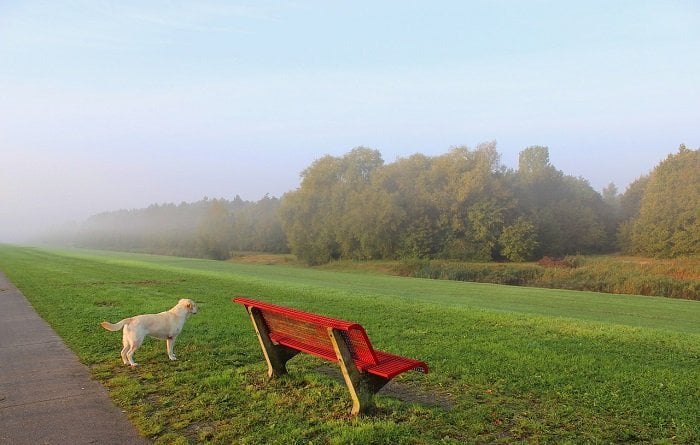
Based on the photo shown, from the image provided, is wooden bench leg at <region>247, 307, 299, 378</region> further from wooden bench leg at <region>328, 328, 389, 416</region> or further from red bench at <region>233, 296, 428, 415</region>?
wooden bench leg at <region>328, 328, 389, 416</region>

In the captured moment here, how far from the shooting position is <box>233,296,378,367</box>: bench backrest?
4.69 metres

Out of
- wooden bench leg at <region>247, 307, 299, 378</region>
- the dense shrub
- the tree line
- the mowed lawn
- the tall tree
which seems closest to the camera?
the mowed lawn

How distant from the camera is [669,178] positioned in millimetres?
44344

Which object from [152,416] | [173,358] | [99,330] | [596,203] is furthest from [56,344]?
[596,203]

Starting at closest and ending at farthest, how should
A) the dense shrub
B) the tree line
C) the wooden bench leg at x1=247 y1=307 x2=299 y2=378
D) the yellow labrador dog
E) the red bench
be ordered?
the red bench, the wooden bench leg at x1=247 y1=307 x2=299 y2=378, the yellow labrador dog, the dense shrub, the tree line

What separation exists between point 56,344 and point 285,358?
15.5 feet

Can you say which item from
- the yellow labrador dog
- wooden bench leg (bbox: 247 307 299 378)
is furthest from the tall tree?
the yellow labrador dog

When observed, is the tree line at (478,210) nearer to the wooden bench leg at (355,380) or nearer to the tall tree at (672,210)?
the tall tree at (672,210)

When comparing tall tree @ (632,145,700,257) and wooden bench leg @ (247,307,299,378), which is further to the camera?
tall tree @ (632,145,700,257)

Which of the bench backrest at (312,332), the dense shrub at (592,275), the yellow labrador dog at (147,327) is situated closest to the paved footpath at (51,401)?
the yellow labrador dog at (147,327)

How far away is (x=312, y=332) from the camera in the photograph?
5.29m

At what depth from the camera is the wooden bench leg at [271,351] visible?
6.09 meters

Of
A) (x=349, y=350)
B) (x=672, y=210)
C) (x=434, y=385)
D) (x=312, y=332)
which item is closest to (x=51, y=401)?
(x=312, y=332)

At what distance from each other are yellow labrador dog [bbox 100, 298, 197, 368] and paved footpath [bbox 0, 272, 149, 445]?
587 millimetres
